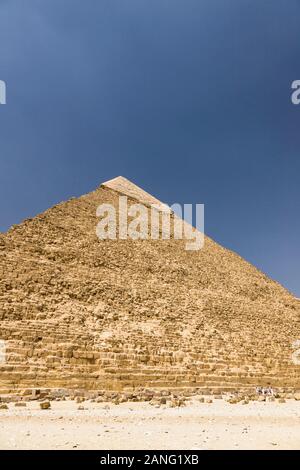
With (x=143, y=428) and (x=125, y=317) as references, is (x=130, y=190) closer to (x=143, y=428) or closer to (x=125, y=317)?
(x=125, y=317)

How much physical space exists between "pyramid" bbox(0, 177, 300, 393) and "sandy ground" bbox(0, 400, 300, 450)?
2.33 meters

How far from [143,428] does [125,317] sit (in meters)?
8.60

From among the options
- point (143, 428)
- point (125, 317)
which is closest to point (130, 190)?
point (125, 317)

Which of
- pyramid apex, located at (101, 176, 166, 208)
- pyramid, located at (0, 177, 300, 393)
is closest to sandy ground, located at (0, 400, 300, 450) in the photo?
pyramid, located at (0, 177, 300, 393)

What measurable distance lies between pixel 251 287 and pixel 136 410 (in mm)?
15733

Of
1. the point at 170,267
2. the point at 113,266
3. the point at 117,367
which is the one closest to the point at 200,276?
the point at 170,267

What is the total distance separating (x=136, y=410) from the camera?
27.2ft

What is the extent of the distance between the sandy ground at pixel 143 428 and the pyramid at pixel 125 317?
2328mm

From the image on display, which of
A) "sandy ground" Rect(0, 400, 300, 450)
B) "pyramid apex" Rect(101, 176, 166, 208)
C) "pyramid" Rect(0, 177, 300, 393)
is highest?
"pyramid apex" Rect(101, 176, 166, 208)

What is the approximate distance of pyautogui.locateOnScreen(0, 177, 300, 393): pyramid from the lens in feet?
37.4

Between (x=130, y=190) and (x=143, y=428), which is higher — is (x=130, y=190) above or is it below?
above

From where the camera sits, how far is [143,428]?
18.9 ft

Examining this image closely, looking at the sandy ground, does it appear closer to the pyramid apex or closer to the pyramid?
the pyramid

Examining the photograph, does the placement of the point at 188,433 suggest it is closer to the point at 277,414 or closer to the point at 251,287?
the point at 277,414
